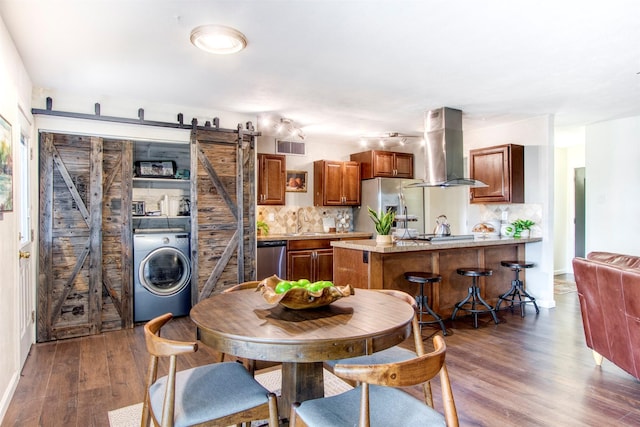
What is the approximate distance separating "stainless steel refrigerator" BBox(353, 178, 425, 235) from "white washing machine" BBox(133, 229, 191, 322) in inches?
124

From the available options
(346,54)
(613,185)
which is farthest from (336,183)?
(613,185)

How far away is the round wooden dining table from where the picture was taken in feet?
4.69

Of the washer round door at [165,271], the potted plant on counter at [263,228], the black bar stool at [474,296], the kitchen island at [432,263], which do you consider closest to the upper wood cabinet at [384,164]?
the potted plant on counter at [263,228]

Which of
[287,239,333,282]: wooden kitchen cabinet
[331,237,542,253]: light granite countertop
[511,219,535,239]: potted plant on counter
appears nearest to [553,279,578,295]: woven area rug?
[511,219,535,239]: potted plant on counter

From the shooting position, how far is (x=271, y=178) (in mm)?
5934

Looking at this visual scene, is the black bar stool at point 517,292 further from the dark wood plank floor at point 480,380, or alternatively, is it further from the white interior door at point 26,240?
the white interior door at point 26,240

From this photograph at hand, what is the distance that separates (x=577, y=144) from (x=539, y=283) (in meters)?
3.43

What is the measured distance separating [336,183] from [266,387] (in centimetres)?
423

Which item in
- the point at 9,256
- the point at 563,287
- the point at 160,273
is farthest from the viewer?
the point at 563,287

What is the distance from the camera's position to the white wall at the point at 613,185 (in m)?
5.15

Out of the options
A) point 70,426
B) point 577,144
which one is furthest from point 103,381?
point 577,144

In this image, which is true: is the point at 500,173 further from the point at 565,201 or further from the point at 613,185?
the point at 565,201

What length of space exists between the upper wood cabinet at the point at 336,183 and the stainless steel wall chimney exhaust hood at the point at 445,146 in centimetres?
192

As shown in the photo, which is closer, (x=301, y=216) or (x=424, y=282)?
(x=424, y=282)
